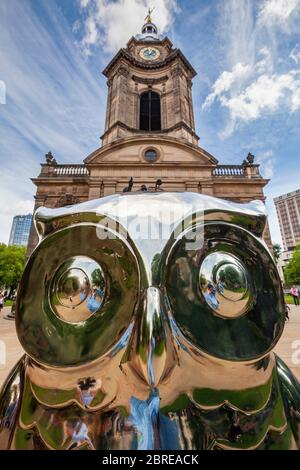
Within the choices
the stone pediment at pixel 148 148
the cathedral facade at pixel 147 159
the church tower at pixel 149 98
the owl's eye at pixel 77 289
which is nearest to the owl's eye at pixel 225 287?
the owl's eye at pixel 77 289

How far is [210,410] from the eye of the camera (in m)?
0.57

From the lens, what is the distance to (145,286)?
0.57m

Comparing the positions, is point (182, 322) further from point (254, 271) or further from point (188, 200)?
point (188, 200)

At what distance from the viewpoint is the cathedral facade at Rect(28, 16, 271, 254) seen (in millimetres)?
11484

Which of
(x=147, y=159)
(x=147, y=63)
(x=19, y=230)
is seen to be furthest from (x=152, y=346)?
(x=19, y=230)

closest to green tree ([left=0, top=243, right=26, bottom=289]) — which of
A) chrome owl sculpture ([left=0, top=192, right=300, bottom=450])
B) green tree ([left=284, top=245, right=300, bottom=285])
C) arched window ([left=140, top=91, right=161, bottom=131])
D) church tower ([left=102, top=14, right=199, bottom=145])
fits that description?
church tower ([left=102, top=14, right=199, bottom=145])

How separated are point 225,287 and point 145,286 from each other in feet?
0.69

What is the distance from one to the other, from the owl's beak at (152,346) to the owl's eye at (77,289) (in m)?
0.14

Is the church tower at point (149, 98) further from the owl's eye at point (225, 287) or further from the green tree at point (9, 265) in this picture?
the green tree at point (9, 265)

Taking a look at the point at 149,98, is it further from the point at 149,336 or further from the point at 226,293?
the point at 149,336

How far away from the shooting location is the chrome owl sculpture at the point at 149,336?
54 cm

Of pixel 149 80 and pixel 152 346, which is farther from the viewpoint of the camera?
pixel 149 80
